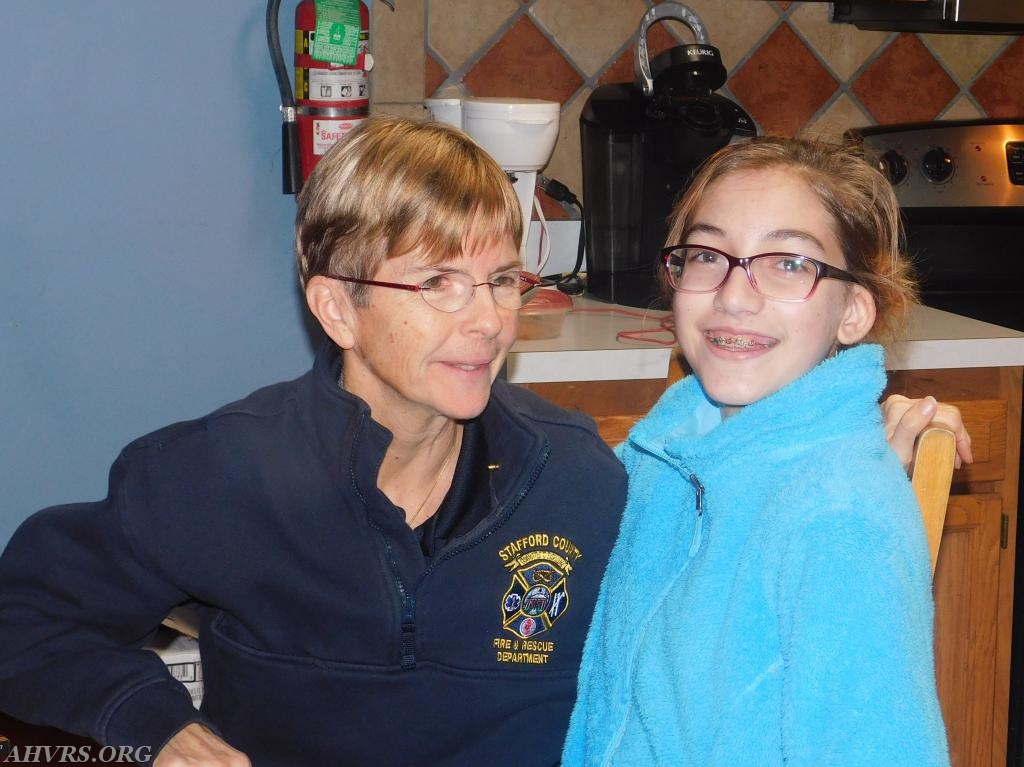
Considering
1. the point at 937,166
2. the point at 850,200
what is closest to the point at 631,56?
the point at 937,166

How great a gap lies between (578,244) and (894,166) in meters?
0.66

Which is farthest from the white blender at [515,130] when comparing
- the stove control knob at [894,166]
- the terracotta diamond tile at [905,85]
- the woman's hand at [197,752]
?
the woman's hand at [197,752]

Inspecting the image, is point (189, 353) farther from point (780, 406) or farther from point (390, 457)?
point (780, 406)

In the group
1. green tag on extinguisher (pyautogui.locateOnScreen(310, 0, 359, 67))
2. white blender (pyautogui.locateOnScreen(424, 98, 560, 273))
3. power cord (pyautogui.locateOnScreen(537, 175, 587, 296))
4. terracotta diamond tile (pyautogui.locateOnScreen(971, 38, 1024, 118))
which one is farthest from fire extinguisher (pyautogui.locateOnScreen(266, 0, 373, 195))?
terracotta diamond tile (pyautogui.locateOnScreen(971, 38, 1024, 118))

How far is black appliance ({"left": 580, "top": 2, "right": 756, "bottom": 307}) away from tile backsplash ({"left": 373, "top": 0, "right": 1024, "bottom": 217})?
188 millimetres

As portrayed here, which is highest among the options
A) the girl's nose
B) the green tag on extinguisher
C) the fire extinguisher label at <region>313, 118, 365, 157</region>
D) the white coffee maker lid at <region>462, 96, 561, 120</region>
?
the green tag on extinguisher

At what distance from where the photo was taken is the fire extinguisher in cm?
187

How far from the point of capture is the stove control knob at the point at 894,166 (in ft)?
7.89

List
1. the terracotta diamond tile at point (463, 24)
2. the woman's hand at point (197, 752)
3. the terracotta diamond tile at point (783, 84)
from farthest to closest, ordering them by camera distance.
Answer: the terracotta diamond tile at point (783, 84)
the terracotta diamond tile at point (463, 24)
the woman's hand at point (197, 752)

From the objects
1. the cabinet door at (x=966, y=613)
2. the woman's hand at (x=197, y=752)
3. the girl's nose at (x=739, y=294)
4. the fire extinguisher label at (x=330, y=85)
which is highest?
the fire extinguisher label at (x=330, y=85)

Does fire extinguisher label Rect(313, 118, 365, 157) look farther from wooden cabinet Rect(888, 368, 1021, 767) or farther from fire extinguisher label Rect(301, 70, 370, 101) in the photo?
wooden cabinet Rect(888, 368, 1021, 767)

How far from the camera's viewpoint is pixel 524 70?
2.41 m

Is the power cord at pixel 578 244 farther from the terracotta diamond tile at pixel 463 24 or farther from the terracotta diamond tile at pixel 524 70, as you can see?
the terracotta diamond tile at pixel 463 24

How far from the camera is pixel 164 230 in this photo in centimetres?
190
